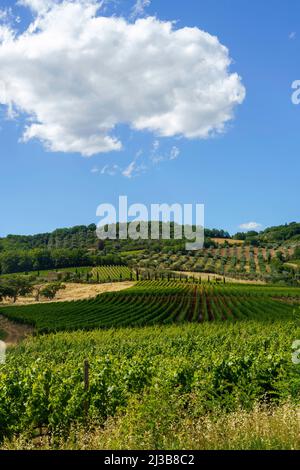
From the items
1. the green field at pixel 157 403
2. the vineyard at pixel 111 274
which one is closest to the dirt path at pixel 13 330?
the green field at pixel 157 403

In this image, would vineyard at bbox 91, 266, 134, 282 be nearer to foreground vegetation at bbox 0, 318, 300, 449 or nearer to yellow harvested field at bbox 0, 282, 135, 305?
yellow harvested field at bbox 0, 282, 135, 305

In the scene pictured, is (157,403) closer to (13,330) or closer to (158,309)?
(13,330)

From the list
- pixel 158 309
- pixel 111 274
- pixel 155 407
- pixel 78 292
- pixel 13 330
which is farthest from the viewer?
pixel 111 274

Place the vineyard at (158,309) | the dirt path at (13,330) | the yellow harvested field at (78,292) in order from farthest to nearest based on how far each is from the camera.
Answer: the yellow harvested field at (78,292) → the vineyard at (158,309) → the dirt path at (13,330)

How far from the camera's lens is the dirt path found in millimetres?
56906

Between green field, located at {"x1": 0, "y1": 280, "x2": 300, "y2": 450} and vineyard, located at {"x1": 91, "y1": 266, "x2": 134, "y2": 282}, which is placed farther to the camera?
vineyard, located at {"x1": 91, "y1": 266, "x2": 134, "y2": 282}

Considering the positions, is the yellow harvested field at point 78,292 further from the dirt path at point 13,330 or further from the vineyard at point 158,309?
the dirt path at point 13,330

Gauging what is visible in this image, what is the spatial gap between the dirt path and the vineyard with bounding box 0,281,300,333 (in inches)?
43.5

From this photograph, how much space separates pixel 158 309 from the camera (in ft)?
232

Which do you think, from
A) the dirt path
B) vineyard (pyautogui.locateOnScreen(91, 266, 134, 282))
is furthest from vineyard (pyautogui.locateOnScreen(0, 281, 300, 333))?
vineyard (pyautogui.locateOnScreen(91, 266, 134, 282))

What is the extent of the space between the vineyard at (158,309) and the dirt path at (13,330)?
1104 mm

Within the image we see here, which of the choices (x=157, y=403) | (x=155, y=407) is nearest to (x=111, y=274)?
(x=157, y=403)

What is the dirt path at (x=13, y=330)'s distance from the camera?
56.9 m

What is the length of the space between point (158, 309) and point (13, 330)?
76.7 feet
